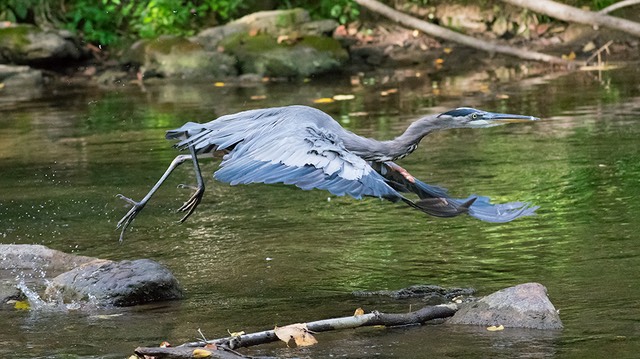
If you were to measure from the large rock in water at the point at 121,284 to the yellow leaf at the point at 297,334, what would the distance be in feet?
4.41

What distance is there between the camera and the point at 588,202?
870cm

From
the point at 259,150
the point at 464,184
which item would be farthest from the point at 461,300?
the point at 464,184

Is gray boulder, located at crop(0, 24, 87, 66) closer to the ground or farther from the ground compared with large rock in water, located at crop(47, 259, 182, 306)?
farther from the ground

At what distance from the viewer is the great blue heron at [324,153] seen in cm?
584

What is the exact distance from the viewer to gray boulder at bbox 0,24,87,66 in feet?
65.7

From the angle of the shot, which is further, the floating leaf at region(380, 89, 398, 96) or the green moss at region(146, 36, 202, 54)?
the green moss at region(146, 36, 202, 54)

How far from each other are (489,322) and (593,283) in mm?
919

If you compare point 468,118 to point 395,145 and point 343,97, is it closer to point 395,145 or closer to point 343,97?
point 395,145

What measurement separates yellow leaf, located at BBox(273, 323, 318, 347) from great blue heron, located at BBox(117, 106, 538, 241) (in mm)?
668

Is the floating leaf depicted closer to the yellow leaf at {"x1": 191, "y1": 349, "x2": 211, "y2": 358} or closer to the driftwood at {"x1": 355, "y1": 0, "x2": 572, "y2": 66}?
the driftwood at {"x1": 355, "y1": 0, "x2": 572, "y2": 66}

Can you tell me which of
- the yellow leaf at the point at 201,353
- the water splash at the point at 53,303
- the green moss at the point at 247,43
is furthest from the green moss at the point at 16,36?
the yellow leaf at the point at 201,353

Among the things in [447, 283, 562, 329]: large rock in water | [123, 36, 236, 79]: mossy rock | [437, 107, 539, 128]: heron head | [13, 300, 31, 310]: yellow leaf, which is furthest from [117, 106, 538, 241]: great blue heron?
[123, 36, 236, 79]: mossy rock

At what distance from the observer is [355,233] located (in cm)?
826

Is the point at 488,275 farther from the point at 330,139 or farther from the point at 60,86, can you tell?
the point at 60,86
